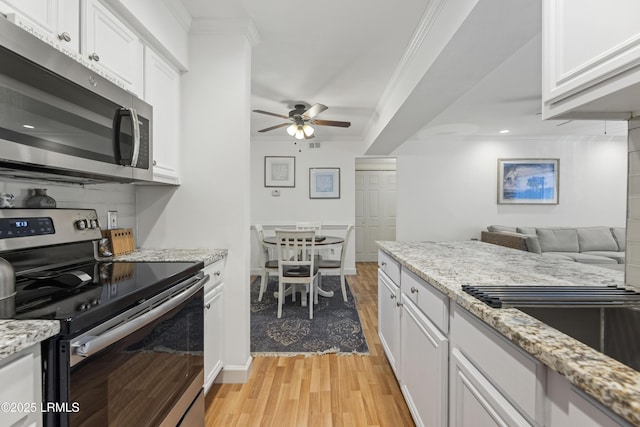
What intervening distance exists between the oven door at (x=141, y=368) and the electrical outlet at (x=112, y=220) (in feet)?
2.63

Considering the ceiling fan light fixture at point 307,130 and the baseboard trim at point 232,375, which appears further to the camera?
the ceiling fan light fixture at point 307,130

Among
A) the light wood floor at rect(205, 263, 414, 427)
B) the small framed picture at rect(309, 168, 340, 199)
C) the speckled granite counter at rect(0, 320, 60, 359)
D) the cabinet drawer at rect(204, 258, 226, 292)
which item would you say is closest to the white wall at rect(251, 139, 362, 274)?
the small framed picture at rect(309, 168, 340, 199)

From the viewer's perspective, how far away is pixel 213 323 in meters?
1.88

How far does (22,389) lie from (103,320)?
0.23 metres

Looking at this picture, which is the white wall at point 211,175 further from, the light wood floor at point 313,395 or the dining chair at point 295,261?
the dining chair at point 295,261

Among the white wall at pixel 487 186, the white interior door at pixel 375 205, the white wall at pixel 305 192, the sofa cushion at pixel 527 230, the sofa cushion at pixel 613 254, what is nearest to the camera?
the sofa cushion at pixel 613 254

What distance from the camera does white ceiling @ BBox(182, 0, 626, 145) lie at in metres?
2.00

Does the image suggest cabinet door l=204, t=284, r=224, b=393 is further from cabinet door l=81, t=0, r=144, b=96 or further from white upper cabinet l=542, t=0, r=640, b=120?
white upper cabinet l=542, t=0, r=640, b=120

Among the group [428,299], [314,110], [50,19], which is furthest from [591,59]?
[314,110]

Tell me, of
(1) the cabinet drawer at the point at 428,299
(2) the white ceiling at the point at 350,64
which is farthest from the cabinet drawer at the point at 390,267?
(2) the white ceiling at the point at 350,64

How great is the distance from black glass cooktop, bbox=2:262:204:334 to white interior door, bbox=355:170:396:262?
5.76 metres

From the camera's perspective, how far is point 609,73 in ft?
2.40

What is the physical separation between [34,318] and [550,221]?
671 centimetres

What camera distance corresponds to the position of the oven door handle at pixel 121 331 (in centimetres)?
78
